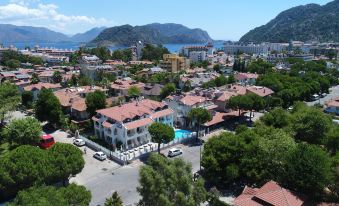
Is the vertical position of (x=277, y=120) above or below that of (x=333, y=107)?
above

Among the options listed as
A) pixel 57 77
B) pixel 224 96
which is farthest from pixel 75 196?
→ pixel 57 77

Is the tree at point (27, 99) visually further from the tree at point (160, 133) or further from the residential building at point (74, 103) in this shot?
the tree at point (160, 133)

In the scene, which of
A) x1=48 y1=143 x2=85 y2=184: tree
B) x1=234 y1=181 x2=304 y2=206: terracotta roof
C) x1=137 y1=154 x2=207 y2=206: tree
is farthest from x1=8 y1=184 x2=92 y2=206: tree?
x1=234 y1=181 x2=304 y2=206: terracotta roof

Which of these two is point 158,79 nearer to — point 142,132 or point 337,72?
point 142,132

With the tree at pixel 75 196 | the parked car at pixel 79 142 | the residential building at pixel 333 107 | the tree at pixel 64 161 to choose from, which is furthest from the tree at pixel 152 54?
the tree at pixel 75 196

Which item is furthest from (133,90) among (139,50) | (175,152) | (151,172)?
(139,50)

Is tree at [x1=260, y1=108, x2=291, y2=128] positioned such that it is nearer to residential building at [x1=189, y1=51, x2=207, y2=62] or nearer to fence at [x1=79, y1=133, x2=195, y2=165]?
fence at [x1=79, y1=133, x2=195, y2=165]

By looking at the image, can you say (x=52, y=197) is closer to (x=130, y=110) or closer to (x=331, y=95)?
(x=130, y=110)
